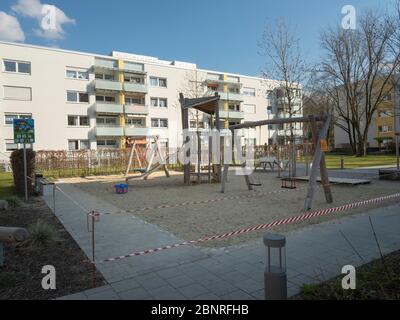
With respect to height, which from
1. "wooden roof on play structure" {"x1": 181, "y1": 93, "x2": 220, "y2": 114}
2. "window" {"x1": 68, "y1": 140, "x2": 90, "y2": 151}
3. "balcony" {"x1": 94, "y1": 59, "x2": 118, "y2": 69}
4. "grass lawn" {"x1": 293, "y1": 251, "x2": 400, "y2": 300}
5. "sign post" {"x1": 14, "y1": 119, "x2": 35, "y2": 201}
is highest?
"balcony" {"x1": 94, "y1": 59, "x2": 118, "y2": 69}

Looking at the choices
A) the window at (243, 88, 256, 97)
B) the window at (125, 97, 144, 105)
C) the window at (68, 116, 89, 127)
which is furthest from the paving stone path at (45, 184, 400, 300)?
the window at (243, 88, 256, 97)

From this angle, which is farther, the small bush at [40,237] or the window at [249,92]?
the window at [249,92]

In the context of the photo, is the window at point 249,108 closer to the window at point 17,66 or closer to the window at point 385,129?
the window at point 385,129

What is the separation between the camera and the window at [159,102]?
41.0 metres

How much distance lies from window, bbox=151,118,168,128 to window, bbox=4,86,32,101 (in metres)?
14.7

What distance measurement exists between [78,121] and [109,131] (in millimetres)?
3626

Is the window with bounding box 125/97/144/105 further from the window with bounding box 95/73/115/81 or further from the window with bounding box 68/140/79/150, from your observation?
the window with bounding box 68/140/79/150

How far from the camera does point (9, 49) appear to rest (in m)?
30.7

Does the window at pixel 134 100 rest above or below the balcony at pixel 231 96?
below

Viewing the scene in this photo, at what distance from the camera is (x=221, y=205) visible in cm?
855

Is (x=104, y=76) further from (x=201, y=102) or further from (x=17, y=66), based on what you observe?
(x=201, y=102)

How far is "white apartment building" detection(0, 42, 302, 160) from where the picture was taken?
3111 cm

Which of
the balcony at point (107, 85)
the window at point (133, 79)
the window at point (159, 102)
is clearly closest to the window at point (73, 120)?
the balcony at point (107, 85)

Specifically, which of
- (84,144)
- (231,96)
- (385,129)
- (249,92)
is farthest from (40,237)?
(385,129)
